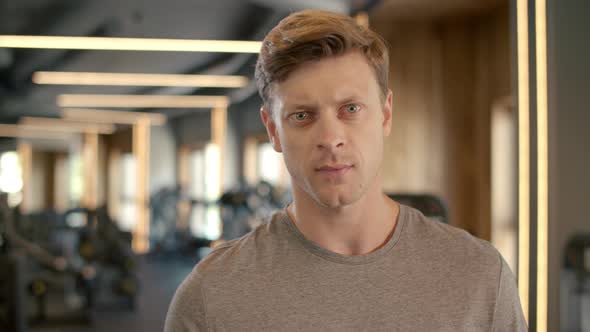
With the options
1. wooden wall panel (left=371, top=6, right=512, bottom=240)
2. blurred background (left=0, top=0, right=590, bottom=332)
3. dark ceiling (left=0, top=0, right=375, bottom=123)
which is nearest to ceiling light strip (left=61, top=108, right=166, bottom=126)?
blurred background (left=0, top=0, right=590, bottom=332)

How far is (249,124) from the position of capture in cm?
813

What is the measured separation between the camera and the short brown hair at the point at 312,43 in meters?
0.95

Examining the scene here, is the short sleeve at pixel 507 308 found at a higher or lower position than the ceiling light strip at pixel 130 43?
lower

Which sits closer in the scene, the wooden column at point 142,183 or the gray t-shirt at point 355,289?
the gray t-shirt at point 355,289

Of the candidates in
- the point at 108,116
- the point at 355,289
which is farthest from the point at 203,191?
the point at 355,289

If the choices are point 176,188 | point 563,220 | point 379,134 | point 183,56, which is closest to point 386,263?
point 379,134

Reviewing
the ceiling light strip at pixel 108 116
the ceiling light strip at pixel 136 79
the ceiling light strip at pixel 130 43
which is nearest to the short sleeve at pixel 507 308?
the ceiling light strip at pixel 130 43

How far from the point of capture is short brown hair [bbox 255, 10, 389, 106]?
0.95 m

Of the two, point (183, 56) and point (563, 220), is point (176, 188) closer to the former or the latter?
point (183, 56)

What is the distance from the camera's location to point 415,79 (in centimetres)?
463

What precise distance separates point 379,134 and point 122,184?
542 inches

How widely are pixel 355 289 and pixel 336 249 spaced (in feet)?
0.27

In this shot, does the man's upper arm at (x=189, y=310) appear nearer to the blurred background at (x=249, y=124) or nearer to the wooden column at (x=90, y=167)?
the blurred background at (x=249, y=124)

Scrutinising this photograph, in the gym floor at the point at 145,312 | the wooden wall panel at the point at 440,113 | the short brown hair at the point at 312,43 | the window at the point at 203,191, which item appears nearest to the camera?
the short brown hair at the point at 312,43
